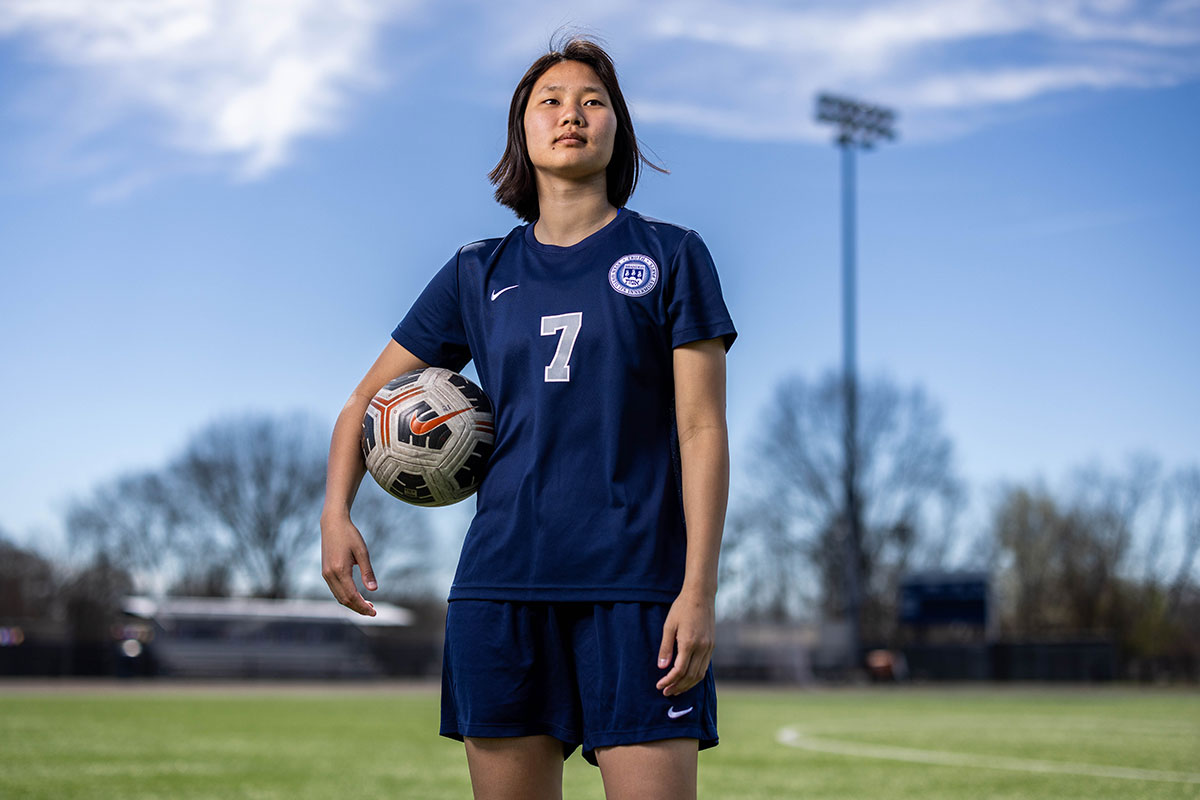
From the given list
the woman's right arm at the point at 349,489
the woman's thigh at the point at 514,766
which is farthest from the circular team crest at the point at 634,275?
→ the woman's thigh at the point at 514,766

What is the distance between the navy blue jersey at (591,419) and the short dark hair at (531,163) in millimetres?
236

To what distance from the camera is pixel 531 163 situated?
2.82 meters

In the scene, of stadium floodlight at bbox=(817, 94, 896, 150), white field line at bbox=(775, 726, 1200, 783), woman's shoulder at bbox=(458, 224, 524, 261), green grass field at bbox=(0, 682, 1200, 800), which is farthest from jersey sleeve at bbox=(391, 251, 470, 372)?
stadium floodlight at bbox=(817, 94, 896, 150)

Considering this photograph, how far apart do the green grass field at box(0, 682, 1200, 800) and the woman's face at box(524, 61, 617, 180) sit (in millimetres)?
5443

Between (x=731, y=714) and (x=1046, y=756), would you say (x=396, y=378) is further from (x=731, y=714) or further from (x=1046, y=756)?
(x=731, y=714)

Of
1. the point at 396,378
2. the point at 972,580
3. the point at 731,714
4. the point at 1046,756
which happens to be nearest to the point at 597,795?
the point at 1046,756

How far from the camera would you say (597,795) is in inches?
296

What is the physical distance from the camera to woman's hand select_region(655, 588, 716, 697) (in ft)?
7.38

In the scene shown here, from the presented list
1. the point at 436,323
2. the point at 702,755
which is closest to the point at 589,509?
the point at 436,323

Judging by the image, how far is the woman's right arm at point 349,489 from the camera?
2.55m

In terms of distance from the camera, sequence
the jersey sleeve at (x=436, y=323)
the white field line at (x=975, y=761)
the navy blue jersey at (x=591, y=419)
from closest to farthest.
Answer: the navy blue jersey at (x=591, y=419) < the jersey sleeve at (x=436, y=323) < the white field line at (x=975, y=761)

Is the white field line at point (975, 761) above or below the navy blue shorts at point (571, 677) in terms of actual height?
below

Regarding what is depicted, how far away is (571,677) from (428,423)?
0.61m

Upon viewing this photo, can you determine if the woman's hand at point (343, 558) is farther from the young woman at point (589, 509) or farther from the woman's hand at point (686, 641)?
the woman's hand at point (686, 641)
